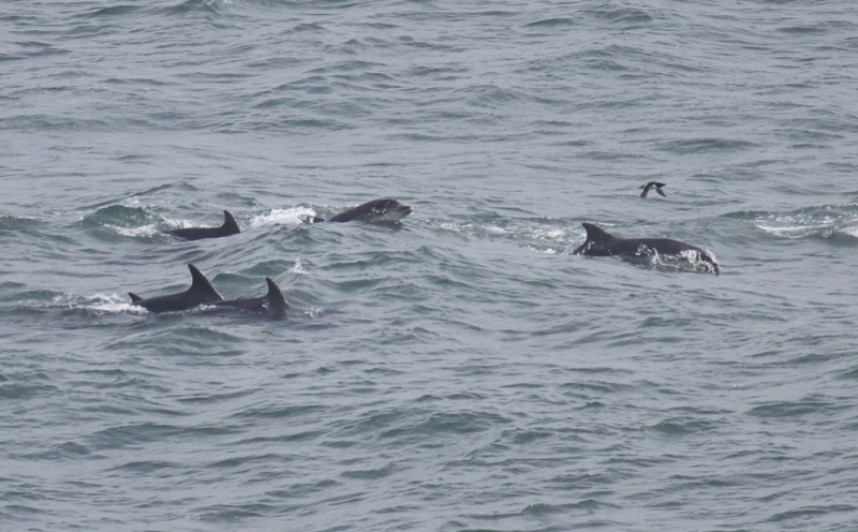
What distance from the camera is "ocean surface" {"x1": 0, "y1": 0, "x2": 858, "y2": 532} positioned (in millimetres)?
17328

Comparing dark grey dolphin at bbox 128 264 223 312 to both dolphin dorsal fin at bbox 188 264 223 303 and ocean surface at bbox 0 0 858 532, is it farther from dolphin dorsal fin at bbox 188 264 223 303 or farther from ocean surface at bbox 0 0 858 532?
ocean surface at bbox 0 0 858 532

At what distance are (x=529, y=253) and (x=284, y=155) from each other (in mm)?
9606

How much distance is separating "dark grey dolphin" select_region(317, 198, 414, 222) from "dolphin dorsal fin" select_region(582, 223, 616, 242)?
3.44 m

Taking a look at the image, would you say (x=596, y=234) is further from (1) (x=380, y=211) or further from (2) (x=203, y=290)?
(2) (x=203, y=290)

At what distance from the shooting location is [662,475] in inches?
681

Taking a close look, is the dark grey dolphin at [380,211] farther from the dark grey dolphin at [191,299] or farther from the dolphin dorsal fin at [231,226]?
the dark grey dolphin at [191,299]

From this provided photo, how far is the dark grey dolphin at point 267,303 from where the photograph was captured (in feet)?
75.4

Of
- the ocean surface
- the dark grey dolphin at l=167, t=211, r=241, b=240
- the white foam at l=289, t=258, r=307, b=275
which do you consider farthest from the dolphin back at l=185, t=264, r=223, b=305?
the dark grey dolphin at l=167, t=211, r=241, b=240

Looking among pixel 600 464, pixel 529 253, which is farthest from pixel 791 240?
pixel 600 464

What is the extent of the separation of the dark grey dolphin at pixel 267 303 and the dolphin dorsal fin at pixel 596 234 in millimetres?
5792

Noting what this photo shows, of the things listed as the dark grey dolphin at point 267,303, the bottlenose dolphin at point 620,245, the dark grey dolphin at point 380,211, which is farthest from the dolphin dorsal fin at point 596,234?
the dark grey dolphin at point 267,303

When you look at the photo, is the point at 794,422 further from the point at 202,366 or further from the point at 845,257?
the point at 845,257

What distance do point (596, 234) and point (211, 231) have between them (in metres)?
6.47

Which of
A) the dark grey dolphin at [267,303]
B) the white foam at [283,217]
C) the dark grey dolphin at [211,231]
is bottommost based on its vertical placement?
the white foam at [283,217]
